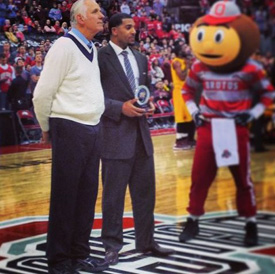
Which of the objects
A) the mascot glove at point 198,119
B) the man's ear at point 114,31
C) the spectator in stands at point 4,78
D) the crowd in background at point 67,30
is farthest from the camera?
the spectator in stands at point 4,78

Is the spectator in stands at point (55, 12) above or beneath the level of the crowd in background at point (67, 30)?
above

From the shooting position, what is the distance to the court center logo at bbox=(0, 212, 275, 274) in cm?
109

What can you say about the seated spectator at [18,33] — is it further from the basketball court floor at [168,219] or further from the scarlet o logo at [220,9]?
the scarlet o logo at [220,9]

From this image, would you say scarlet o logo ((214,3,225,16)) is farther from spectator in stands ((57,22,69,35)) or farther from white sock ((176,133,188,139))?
spectator in stands ((57,22,69,35))

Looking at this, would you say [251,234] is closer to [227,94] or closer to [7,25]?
[227,94]

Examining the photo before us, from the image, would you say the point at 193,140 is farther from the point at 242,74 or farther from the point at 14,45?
the point at 14,45

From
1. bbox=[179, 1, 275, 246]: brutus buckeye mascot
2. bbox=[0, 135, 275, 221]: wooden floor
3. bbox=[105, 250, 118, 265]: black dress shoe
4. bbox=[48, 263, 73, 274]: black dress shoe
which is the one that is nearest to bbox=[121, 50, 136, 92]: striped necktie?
bbox=[0, 135, 275, 221]: wooden floor

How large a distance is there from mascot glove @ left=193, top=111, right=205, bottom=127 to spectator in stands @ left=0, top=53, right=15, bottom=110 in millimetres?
552

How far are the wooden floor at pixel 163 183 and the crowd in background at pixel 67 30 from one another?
101mm

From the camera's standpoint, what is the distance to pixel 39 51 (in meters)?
1.50

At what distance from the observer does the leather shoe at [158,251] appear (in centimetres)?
129

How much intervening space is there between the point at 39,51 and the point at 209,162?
50 cm

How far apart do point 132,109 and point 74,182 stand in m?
0.28

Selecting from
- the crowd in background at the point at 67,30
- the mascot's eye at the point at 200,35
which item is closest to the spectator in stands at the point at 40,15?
the crowd in background at the point at 67,30
